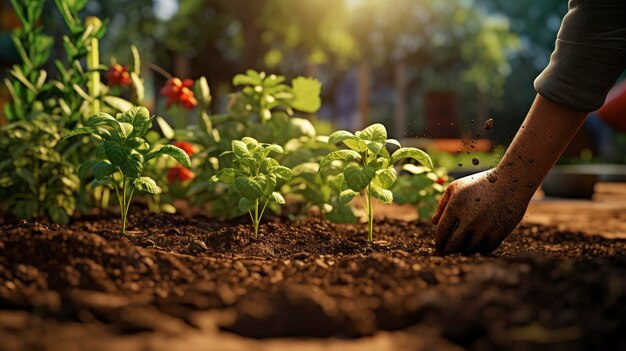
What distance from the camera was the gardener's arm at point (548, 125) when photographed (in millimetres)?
2053

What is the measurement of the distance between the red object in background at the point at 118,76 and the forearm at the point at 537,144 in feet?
7.45

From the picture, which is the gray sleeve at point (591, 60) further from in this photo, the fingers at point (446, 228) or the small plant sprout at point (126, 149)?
the small plant sprout at point (126, 149)

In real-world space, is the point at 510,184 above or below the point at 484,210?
above

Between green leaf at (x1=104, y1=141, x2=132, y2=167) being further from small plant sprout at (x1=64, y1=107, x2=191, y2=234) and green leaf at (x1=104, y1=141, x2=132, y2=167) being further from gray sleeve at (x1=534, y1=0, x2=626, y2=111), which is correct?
gray sleeve at (x1=534, y1=0, x2=626, y2=111)

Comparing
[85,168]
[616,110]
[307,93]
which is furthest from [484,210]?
[616,110]

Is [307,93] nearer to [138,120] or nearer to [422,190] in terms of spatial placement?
[422,190]

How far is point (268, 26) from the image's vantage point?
13391mm

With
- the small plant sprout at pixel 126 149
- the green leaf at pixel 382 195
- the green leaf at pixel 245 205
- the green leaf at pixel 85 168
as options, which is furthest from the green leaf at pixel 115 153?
the green leaf at pixel 382 195

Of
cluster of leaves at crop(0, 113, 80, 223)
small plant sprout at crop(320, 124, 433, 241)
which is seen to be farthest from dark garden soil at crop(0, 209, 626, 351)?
cluster of leaves at crop(0, 113, 80, 223)

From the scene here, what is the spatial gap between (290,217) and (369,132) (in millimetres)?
928

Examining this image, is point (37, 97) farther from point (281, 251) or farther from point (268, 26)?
point (268, 26)

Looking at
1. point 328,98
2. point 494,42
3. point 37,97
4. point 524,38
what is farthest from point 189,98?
point 524,38

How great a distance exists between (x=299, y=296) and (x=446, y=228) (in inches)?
41.4

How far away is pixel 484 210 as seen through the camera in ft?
7.10
